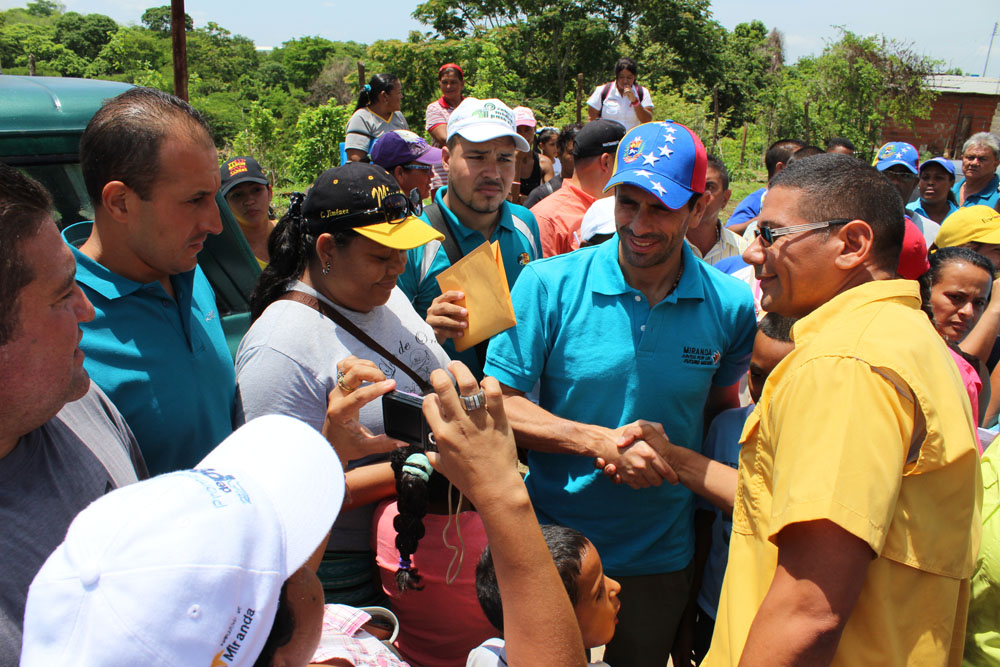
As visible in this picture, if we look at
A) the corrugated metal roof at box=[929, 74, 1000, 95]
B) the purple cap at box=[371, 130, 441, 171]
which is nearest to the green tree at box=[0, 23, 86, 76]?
the corrugated metal roof at box=[929, 74, 1000, 95]

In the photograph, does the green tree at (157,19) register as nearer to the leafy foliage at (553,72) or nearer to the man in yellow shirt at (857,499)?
the leafy foliage at (553,72)

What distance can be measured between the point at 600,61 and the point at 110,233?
33.3 m

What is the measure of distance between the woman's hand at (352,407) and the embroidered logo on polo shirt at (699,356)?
1.06 metres

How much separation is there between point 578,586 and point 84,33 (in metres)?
76.1

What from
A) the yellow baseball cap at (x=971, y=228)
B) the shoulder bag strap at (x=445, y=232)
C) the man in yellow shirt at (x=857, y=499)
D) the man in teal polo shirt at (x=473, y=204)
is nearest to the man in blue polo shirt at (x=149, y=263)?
the man in teal polo shirt at (x=473, y=204)

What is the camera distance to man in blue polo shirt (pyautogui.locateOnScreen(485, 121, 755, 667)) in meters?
2.25

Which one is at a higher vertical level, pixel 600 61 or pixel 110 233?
pixel 600 61

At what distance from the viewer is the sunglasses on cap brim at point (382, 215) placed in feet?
7.16

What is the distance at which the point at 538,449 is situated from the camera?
2240 millimetres

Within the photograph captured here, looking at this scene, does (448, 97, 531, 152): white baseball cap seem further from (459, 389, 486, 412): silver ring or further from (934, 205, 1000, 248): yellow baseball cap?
(934, 205, 1000, 248): yellow baseball cap

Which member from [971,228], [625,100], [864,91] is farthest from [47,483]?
[864,91]

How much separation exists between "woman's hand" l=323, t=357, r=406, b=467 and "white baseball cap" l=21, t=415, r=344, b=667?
0.63 m

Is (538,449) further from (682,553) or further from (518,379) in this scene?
(682,553)

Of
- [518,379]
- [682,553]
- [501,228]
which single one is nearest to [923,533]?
[682,553]
